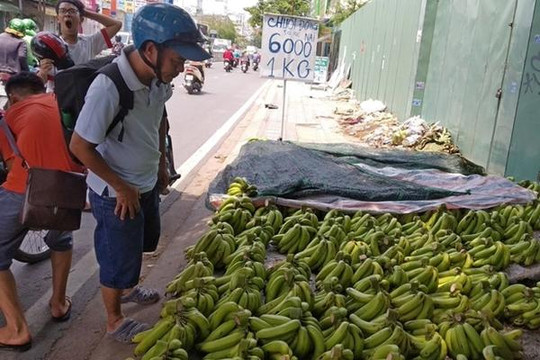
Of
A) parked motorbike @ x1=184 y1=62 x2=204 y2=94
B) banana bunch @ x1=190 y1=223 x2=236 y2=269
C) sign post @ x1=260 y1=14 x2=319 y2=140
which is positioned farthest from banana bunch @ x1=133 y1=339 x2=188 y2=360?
parked motorbike @ x1=184 y1=62 x2=204 y2=94

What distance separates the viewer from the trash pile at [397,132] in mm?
9800

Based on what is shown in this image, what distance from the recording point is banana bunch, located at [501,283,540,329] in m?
3.16

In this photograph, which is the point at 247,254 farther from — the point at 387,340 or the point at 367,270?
the point at 387,340

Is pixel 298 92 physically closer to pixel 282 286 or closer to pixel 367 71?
pixel 367 71

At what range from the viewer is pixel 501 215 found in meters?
4.52

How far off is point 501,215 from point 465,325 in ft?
7.24

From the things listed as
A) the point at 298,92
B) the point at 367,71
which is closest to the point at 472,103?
the point at 367,71

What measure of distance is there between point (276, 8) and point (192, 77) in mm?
26225

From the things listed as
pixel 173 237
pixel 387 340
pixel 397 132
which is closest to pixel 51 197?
pixel 387 340

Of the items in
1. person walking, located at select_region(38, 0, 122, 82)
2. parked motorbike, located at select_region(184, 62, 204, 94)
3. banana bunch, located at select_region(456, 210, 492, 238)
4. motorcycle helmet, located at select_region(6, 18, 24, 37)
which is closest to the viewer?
banana bunch, located at select_region(456, 210, 492, 238)

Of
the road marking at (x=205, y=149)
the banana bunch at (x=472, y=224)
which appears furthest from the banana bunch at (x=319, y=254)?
the road marking at (x=205, y=149)

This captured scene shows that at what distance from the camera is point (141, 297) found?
376 centimetres

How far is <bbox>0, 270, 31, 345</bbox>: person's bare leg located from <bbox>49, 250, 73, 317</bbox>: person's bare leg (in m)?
0.34

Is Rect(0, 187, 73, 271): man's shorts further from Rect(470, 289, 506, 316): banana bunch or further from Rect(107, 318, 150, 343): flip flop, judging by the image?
Rect(470, 289, 506, 316): banana bunch
